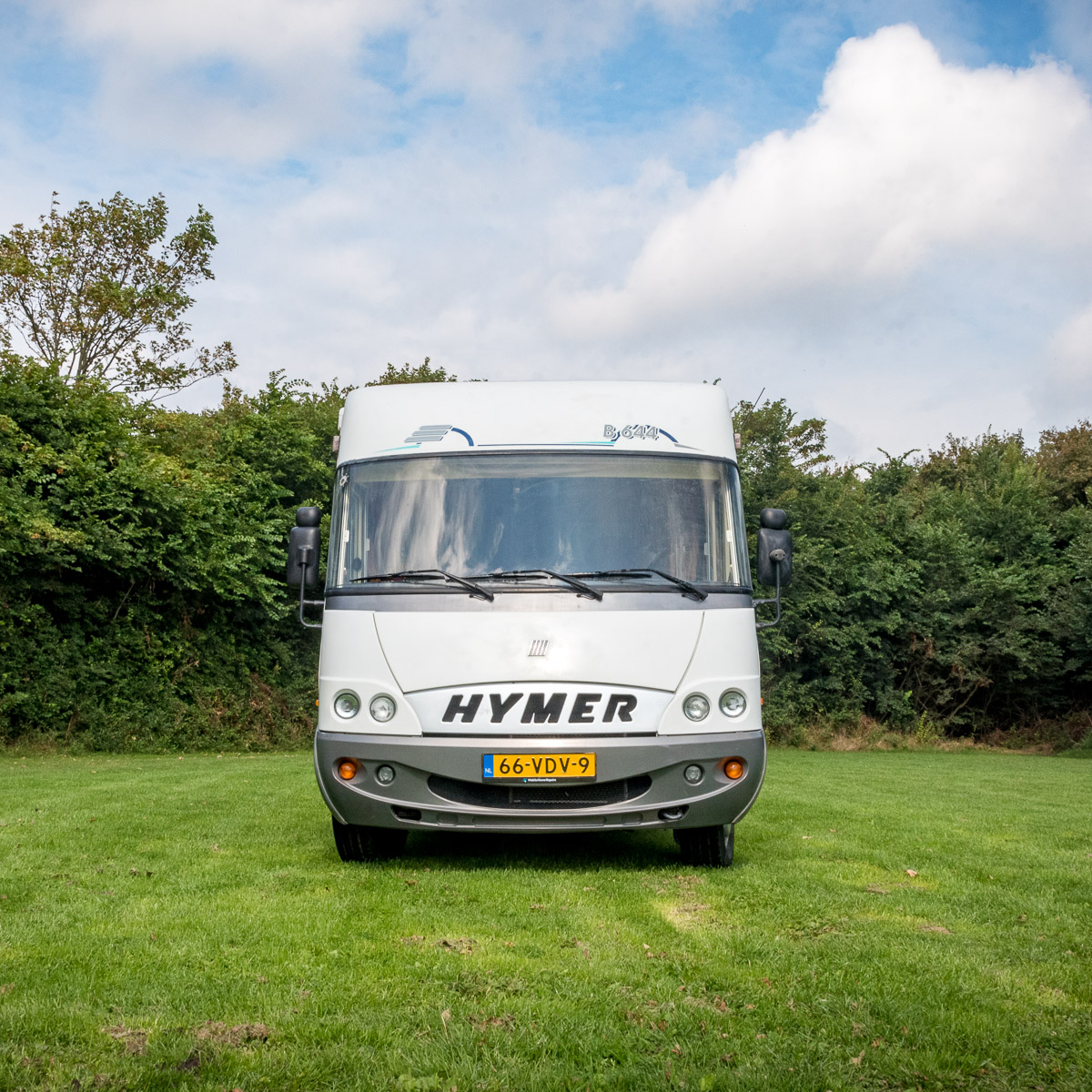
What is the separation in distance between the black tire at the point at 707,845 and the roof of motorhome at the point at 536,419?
2.46m

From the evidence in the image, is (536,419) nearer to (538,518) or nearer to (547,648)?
(538,518)

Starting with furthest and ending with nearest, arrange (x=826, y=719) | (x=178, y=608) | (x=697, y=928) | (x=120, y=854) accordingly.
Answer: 1. (x=826, y=719)
2. (x=178, y=608)
3. (x=120, y=854)
4. (x=697, y=928)

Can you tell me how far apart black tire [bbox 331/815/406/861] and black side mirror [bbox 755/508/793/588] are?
303 cm

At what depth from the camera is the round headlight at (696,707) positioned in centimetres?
673

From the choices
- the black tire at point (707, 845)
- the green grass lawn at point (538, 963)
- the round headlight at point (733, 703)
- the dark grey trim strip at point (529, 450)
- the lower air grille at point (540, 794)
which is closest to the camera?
the green grass lawn at point (538, 963)

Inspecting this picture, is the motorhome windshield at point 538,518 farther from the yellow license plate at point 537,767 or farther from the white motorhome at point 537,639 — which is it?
the yellow license plate at point 537,767

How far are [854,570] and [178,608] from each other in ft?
62.6

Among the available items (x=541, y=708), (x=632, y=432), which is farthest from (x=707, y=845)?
(x=632, y=432)

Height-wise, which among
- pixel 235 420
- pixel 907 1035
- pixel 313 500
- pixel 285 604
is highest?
pixel 235 420

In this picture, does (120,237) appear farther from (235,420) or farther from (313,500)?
(313,500)

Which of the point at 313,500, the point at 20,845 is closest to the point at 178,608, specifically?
the point at 313,500

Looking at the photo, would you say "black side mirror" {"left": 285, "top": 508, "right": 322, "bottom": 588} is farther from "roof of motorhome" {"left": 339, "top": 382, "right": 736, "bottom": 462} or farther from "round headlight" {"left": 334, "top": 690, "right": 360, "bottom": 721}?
"round headlight" {"left": 334, "top": 690, "right": 360, "bottom": 721}

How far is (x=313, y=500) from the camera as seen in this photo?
92.3 ft

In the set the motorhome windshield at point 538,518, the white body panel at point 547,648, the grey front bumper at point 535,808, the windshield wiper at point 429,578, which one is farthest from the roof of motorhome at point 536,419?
the grey front bumper at point 535,808
